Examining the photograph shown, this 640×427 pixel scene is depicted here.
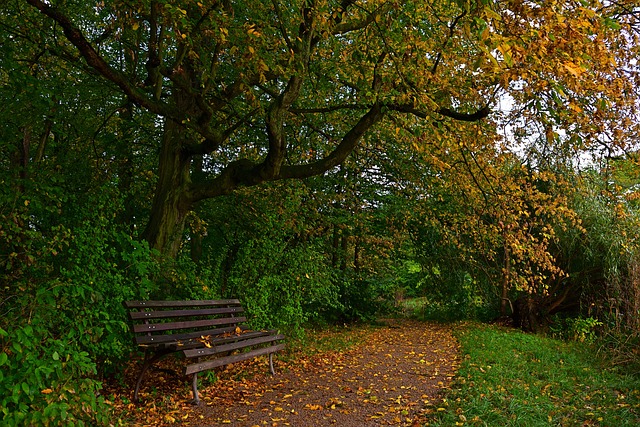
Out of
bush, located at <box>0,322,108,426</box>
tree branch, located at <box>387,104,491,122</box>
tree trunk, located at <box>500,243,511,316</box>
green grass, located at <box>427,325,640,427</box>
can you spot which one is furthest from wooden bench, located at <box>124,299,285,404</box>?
tree trunk, located at <box>500,243,511,316</box>

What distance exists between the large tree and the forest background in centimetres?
4

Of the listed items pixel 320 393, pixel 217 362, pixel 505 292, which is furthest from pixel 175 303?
pixel 505 292

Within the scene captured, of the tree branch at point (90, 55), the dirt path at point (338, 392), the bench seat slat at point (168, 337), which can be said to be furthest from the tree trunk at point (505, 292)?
the tree branch at point (90, 55)

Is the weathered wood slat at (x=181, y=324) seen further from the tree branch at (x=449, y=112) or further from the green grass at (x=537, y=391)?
the tree branch at (x=449, y=112)

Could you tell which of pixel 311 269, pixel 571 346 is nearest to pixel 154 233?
pixel 311 269

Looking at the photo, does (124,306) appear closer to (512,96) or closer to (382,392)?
(382,392)

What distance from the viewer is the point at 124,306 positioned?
18.4ft

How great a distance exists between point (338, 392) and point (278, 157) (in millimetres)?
3176

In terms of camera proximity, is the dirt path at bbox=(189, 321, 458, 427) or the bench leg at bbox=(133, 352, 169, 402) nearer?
the dirt path at bbox=(189, 321, 458, 427)

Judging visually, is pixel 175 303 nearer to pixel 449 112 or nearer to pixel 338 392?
pixel 338 392

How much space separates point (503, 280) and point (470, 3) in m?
11.8

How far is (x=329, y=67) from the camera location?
8617 mm

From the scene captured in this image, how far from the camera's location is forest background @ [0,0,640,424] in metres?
4.86

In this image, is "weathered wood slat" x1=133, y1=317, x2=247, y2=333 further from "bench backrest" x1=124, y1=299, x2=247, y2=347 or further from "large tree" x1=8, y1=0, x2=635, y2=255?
"large tree" x1=8, y1=0, x2=635, y2=255
